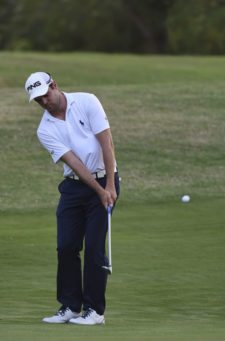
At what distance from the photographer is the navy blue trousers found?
28.8ft

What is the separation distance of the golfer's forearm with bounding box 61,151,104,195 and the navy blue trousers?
0.15m

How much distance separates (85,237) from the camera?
29.0 feet

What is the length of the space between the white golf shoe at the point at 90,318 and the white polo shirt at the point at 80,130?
43.1 inches

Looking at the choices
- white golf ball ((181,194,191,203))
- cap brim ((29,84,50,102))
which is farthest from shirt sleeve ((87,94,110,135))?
white golf ball ((181,194,191,203))

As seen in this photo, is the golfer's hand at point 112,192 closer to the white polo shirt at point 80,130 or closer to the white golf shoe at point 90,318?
the white polo shirt at point 80,130

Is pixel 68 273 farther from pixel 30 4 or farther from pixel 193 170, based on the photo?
pixel 30 4

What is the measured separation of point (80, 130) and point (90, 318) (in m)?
1.44

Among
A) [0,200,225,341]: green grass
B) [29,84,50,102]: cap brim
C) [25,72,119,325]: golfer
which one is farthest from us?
[25,72,119,325]: golfer

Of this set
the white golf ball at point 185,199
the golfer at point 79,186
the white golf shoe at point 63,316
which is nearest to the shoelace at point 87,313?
the golfer at point 79,186

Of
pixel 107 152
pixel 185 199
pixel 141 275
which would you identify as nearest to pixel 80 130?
pixel 107 152

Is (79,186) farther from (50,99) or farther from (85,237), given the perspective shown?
(50,99)

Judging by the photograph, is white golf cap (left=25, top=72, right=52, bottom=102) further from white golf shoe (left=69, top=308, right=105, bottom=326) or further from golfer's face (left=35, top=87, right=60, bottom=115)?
white golf shoe (left=69, top=308, right=105, bottom=326)

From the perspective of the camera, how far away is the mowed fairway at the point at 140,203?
9336 mm

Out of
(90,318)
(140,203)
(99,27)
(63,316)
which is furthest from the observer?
(99,27)
